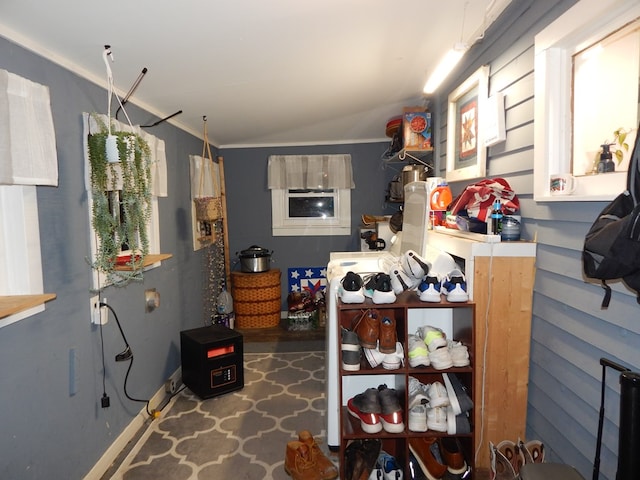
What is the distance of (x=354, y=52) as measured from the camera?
2191 millimetres

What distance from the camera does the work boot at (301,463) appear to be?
6.50ft


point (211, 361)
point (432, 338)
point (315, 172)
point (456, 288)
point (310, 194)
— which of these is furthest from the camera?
point (310, 194)

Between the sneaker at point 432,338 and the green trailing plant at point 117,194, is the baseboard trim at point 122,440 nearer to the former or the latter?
the green trailing plant at point 117,194

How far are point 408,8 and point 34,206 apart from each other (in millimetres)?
1824

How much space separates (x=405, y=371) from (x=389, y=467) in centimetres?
51

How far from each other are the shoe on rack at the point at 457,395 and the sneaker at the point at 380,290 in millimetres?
551

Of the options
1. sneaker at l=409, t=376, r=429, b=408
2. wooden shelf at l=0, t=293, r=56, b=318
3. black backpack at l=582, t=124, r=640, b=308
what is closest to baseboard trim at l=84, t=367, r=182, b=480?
wooden shelf at l=0, t=293, r=56, b=318

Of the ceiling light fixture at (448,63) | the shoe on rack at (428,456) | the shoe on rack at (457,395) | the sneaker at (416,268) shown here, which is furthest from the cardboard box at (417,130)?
the shoe on rack at (428,456)

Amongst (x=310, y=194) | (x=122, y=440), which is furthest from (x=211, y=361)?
(x=310, y=194)

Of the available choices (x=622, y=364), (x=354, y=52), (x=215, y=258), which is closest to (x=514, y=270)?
(x=622, y=364)

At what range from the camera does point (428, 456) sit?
1940 mm

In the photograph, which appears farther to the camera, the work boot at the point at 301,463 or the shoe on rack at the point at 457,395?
the work boot at the point at 301,463

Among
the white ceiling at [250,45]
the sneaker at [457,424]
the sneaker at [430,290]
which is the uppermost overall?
the white ceiling at [250,45]

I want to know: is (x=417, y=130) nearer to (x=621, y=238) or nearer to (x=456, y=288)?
(x=456, y=288)
